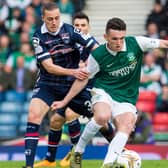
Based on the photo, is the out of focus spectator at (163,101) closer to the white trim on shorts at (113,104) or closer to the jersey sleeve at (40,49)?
the jersey sleeve at (40,49)

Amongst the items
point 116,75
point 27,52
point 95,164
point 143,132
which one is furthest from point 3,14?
point 116,75

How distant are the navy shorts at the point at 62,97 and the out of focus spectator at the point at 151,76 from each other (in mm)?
5733

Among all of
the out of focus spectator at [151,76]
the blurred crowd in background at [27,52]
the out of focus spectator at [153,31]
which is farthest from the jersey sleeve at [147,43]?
the out of focus spectator at [153,31]

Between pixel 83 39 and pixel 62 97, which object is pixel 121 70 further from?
pixel 62 97

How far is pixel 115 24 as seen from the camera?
10094 mm

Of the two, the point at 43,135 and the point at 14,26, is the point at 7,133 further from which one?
the point at 14,26

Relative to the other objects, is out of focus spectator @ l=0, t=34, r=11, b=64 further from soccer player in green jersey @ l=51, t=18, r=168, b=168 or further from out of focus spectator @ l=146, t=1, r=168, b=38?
soccer player in green jersey @ l=51, t=18, r=168, b=168

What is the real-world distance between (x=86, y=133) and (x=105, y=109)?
0.50 meters

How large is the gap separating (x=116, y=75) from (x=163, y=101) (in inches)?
284

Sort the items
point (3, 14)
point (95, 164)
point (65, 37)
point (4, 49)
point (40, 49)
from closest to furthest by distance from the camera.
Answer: point (40, 49), point (65, 37), point (95, 164), point (4, 49), point (3, 14)

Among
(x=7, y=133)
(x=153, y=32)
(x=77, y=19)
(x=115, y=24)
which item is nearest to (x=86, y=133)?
(x=115, y=24)

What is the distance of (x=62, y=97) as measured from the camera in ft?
38.0

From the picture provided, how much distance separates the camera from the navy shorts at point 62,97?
37.0ft

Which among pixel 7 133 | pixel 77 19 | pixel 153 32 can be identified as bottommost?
pixel 7 133
